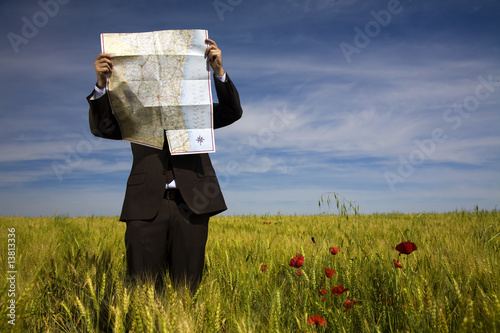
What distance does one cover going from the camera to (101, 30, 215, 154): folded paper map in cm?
221

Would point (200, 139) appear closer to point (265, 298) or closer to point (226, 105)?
point (226, 105)

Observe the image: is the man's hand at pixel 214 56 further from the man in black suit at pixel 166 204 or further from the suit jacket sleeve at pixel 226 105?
the suit jacket sleeve at pixel 226 105

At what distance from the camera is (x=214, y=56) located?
7.69 feet

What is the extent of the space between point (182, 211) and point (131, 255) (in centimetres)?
45

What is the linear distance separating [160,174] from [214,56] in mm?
891

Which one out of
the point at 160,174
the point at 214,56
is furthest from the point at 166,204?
the point at 214,56

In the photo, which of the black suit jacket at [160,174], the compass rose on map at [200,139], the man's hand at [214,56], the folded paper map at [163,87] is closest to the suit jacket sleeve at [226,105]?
the black suit jacket at [160,174]

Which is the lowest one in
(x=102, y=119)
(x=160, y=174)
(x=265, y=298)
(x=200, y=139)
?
(x=265, y=298)

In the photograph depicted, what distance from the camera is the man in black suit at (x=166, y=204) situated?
2.43 m

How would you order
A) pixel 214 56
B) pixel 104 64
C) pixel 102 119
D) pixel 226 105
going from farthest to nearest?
pixel 226 105, pixel 102 119, pixel 214 56, pixel 104 64

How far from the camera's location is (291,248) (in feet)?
11.9

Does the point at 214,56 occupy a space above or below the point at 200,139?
above

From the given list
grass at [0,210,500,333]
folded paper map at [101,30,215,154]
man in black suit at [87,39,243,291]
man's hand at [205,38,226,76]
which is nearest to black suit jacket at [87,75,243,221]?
man in black suit at [87,39,243,291]

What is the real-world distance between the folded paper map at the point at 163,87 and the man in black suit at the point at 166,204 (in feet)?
0.59
